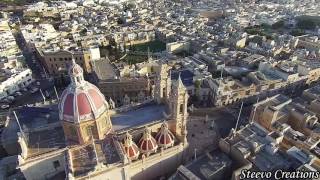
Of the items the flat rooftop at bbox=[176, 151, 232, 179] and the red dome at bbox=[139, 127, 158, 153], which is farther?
the red dome at bbox=[139, 127, 158, 153]

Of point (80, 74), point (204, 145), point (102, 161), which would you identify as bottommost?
point (204, 145)

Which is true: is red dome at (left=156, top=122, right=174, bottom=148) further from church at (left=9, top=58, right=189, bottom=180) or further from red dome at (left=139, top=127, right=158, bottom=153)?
red dome at (left=139, top=127, right=158, bottom=153)

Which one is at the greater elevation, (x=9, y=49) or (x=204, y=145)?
(x=9, y=49)

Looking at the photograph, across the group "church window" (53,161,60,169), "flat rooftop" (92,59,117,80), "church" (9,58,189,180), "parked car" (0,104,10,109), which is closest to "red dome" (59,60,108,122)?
"church" (9,58,189,180)

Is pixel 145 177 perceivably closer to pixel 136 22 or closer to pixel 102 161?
pixel 102 161

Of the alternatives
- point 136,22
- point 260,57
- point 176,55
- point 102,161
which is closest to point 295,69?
point 260,57

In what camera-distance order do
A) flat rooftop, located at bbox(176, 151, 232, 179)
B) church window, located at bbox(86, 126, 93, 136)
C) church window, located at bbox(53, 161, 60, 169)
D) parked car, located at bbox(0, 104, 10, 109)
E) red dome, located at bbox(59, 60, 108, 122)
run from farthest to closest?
parked car, located at bbox(0, 104, 10, 109), church window, located at bbox(53, 161, 60, 169), church window, located at bbox(86, 126, 93, 136), flat rooftop, located at bbox(176, 151, 232, 179), red dome, located at bbox(59, 60, 108, 122)

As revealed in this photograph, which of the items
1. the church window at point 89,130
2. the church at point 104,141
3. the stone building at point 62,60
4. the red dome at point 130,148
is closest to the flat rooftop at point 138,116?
the church at point 104,141

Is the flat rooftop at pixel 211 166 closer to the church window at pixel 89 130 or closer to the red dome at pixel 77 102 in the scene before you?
the church window at pixel 89 130
